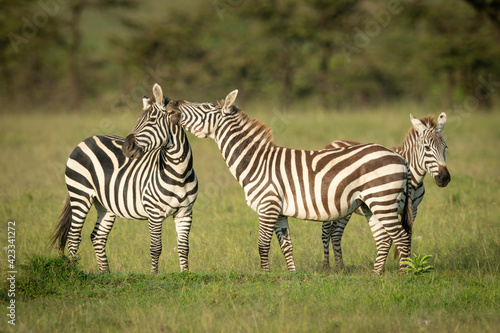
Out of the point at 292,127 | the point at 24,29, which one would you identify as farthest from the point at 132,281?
the point at 24,29

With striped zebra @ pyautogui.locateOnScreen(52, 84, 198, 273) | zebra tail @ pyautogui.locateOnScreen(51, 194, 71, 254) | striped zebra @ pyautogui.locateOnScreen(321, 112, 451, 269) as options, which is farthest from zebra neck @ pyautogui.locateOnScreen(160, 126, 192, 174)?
striped zebra @ pyautogui.locateOnScreen(321, 112, 451, 269)

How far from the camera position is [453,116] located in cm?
2244

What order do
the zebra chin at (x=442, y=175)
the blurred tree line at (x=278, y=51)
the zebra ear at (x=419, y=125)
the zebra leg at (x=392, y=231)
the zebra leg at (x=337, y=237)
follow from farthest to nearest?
1. the blurred tree line at (x=278, y=51)
2. the zebra leg at (x=337, y=237)
3. the zebra ear at (x=419, y=125)
4. the zebra chin at (x=442, y=175)
5. the zebra leg at (x=392, y=231)

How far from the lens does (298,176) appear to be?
6.85 m

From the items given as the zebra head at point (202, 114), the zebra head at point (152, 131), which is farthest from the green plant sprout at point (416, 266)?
the zebra head at point (152, 131)

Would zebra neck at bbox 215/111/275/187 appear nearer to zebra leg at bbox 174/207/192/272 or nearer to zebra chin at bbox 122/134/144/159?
zebra leg at bbox 174/207/192/272

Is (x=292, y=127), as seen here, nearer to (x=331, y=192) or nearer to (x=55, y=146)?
(x=55, y=146)

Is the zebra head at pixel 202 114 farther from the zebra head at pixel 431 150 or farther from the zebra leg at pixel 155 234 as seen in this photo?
the zebra head at pixel 431 150

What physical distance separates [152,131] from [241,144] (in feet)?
3.73

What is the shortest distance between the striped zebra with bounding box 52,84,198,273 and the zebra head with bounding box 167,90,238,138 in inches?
4.8

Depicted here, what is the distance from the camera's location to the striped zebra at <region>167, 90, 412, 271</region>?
658cm

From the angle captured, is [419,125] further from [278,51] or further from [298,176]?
[278,51]

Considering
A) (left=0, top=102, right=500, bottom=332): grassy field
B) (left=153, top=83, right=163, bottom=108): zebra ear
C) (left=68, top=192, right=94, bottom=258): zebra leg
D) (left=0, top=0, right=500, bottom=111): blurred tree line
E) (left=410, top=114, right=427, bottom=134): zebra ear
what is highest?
(left=0, top=0, right=500, bottom=111): blurred tree line

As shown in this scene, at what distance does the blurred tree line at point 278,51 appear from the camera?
30.9 m
